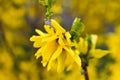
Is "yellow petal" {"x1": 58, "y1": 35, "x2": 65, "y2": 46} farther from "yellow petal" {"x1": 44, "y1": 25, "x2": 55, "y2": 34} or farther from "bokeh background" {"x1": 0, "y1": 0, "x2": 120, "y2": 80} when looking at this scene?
"bokeh background" {"x1": 0, "y1": 0, "x2": 120, "y2": 80}

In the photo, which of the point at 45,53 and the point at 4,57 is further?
the point at 4,57

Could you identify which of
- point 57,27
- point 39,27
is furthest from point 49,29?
point 39,27

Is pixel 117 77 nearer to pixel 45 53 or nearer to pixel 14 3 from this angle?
pixel 14 3

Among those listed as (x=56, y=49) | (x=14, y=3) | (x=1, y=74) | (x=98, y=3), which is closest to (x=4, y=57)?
(x=1, y=74)

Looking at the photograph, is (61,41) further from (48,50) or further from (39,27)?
(39,27)

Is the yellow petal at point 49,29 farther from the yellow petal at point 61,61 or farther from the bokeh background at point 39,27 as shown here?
the bokeh background at point 39,27

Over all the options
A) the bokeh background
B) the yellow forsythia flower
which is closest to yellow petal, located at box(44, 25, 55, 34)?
the yellow forsythia flower
